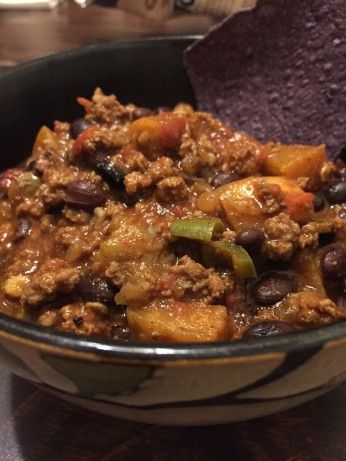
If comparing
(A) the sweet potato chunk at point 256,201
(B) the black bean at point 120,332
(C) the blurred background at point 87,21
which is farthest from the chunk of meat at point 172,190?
(C) the blurred background at point 87,21

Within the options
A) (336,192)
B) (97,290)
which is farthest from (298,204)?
(97,290)

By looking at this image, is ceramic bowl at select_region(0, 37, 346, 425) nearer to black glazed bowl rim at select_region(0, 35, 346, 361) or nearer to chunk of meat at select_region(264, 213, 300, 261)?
black glazed bowl rim at select_region(0, 35, 346, 361)

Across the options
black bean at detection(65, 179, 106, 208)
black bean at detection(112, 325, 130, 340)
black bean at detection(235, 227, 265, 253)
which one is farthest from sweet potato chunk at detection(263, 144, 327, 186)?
black bean at detection(112, 325, 130, 340)

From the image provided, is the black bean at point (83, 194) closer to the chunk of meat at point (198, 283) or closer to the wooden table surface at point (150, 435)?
the chunk of meat at point (198, 283)

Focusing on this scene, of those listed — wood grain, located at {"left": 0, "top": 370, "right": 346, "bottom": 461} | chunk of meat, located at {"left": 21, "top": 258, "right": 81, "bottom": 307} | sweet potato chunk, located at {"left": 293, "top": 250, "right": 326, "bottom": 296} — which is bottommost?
wood grain, located at {"left": 0, "top": 370, "right": 346, "bottom": 461}

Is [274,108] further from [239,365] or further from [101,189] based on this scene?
[239,365]

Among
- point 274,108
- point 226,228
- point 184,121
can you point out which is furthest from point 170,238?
point 274,108
